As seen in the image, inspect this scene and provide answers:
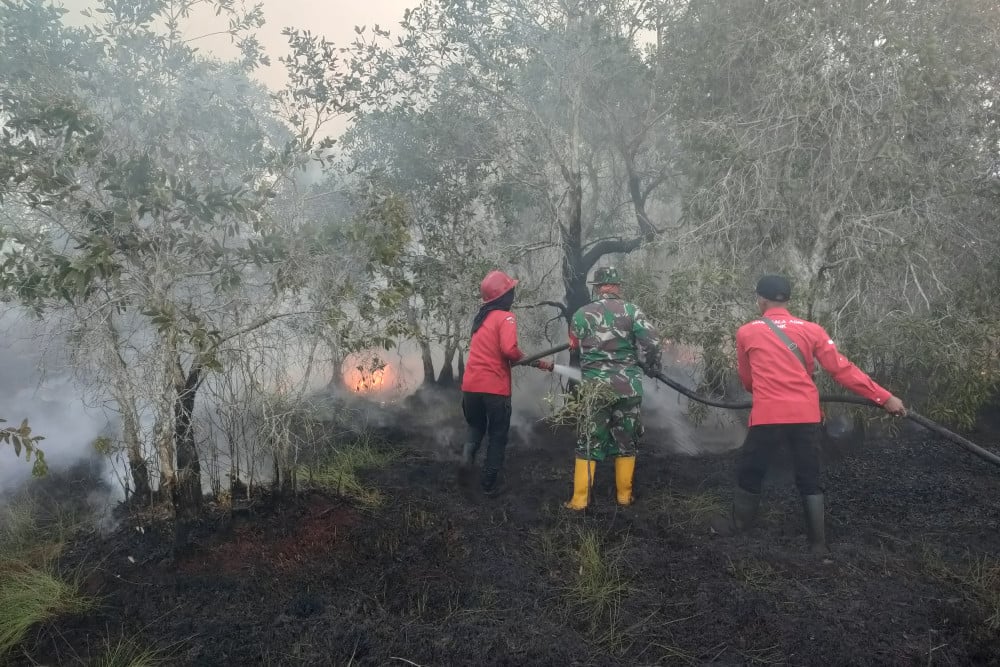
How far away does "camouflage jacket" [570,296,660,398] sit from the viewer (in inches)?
212

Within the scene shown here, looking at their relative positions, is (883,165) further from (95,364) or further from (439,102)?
(95,364)

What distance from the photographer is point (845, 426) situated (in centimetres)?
776

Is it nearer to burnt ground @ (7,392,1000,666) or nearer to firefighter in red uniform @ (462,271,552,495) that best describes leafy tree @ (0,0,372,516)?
burnt ground @ (7,392,1000,666)

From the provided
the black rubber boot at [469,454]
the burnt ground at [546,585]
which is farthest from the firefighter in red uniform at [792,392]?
the black rubber boot at [469,454]

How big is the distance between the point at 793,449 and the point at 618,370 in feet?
4.76

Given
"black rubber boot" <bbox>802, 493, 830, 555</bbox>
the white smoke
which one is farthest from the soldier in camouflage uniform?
the white smoke

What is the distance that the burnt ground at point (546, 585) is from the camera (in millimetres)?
3285

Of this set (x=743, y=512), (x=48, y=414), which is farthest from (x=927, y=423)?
(x=48, y=414)

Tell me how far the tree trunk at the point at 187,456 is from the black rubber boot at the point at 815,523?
4190 millimetres

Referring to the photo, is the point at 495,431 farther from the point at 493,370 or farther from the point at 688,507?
the point at 688,507

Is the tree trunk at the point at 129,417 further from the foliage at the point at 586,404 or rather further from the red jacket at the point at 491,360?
the foliage at the point at 586,404

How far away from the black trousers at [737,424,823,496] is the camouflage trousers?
39.3 inches

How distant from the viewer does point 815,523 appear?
14.5 ft

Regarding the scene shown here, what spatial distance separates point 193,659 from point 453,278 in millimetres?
5741
